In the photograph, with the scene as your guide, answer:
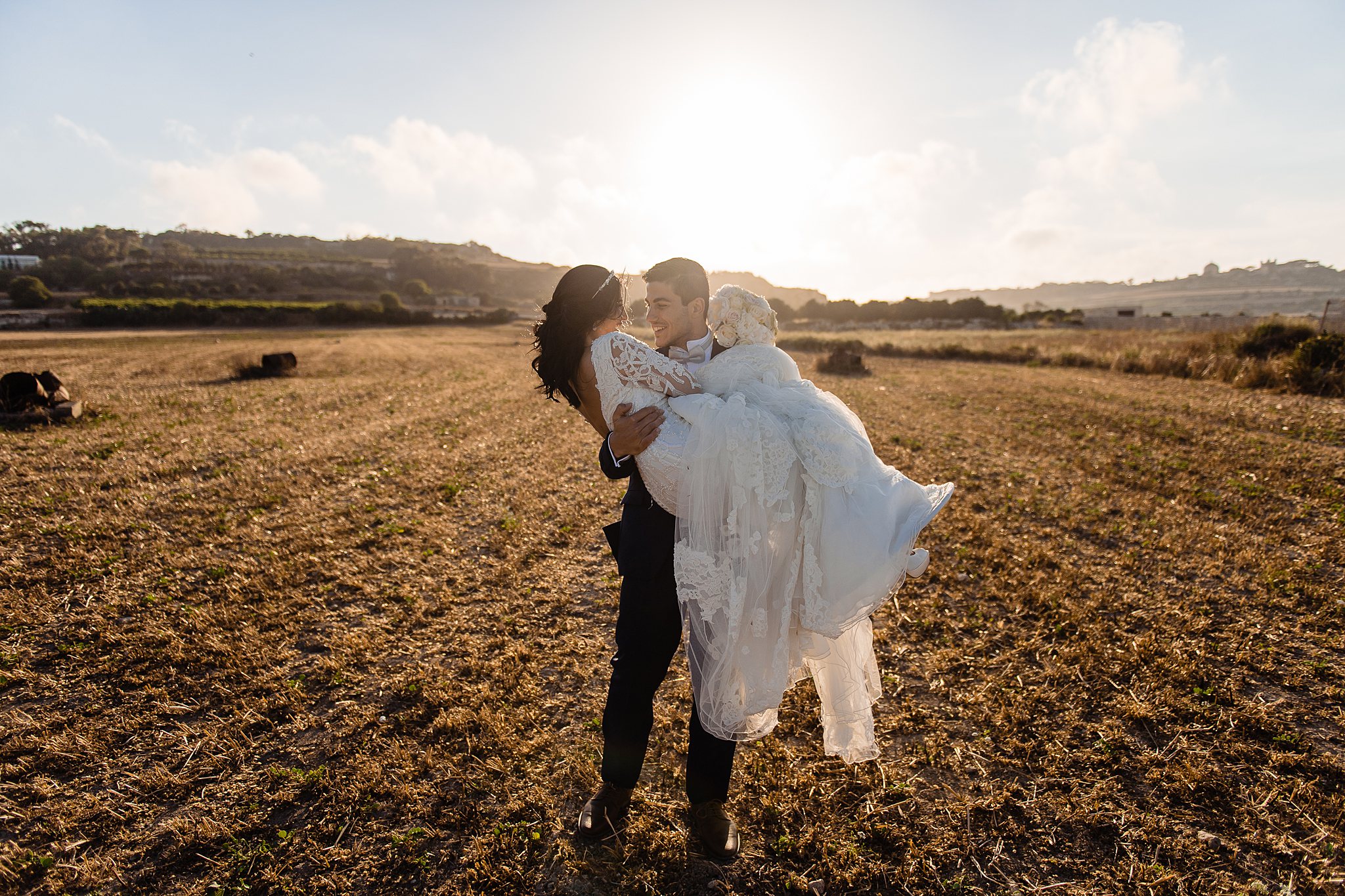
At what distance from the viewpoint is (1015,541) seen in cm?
669

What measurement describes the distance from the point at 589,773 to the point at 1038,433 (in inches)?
481

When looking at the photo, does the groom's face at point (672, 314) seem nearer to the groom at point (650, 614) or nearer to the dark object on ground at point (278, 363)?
the groom at point (650, 614)

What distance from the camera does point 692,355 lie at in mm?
2820

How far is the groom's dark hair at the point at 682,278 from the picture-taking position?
2.71 m

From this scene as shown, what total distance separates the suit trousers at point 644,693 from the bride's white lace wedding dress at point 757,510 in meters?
0.20

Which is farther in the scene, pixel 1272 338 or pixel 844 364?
pixel 844 364

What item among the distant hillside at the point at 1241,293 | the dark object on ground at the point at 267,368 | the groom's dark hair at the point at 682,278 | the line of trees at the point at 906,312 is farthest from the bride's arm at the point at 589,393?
the distant hillside at the point at 1241,293

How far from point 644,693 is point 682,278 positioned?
2.06 m

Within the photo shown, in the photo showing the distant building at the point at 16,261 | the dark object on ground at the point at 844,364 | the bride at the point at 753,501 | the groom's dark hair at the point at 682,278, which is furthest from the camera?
the distant building at the point at 16,261

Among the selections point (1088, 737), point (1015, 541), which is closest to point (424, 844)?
point (1088, 737)

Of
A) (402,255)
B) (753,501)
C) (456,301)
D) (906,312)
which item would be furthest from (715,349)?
(402,255)

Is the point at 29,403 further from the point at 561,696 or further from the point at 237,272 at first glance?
the point at 237,272

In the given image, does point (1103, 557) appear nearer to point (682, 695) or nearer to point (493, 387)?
point (682, 695)

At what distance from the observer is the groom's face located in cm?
270
